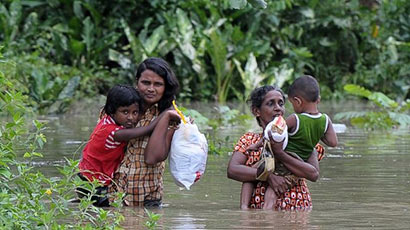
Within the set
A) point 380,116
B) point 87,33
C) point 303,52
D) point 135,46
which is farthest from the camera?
point 303,52

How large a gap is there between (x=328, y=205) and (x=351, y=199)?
0.35 m

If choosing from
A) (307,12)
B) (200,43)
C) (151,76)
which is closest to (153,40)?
(200,43)

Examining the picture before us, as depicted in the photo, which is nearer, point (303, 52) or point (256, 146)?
point (256, 146)

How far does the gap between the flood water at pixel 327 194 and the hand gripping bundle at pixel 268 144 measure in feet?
0.84

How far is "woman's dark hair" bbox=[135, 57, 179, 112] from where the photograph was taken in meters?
6.64

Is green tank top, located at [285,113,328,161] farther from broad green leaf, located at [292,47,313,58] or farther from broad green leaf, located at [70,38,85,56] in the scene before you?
broad green leaf, located at [292,47,313,58]

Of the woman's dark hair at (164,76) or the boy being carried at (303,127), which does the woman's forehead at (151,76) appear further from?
the boy being carried at (303,127)

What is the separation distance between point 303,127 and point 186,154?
77cm

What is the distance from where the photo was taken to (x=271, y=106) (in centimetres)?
653

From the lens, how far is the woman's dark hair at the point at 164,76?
21.8ft

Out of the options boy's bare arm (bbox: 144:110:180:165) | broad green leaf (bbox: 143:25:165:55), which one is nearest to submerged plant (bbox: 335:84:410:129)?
broad green leaf (bbox: 143:25:165:55)

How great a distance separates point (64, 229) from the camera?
4.63m

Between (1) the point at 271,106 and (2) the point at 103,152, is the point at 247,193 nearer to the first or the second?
(1) the point at 271,106

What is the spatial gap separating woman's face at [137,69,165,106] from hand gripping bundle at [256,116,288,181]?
81 centimetres
